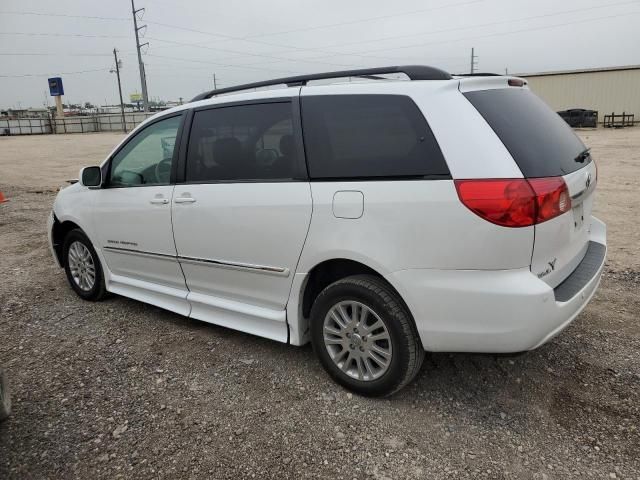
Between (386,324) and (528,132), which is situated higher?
(528,132)

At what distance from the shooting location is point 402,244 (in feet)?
8.64

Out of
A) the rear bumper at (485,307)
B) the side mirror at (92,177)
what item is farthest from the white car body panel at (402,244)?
the side mirror at (92,177)

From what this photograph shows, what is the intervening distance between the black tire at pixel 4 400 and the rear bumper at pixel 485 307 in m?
2.21

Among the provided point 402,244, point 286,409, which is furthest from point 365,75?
point 286,409

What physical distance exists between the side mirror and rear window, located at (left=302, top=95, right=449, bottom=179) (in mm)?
2115

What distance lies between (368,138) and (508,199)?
844mm

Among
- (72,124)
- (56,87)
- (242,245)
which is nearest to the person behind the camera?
(242,245)

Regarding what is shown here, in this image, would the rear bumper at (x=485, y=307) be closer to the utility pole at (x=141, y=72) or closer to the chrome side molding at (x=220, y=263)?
the chrome side molding at (x=220, y=263)

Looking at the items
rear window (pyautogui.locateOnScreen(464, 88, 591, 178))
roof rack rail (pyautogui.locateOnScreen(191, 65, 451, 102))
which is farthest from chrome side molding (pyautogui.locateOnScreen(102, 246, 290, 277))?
rear window (pyautogui.locateOnScreen(464, 88, 591, 178))

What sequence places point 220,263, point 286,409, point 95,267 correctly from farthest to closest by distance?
point 95,267 < point 220,263 < point 286,409

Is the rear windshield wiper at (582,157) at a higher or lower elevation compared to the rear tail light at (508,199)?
higher

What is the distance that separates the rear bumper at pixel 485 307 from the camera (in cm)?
244

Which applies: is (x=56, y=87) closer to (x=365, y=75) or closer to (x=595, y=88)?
(x=595, y=88)

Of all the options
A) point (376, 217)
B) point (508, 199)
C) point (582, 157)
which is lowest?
point (376, 217)
